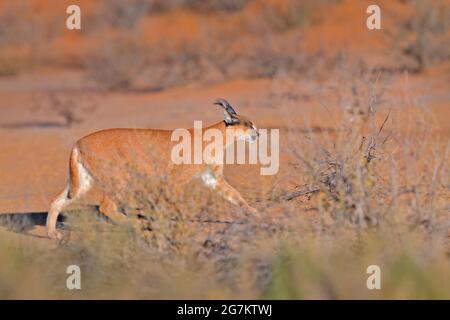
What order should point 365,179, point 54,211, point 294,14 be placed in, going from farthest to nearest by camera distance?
1. point 294,14
2. point 54,211
3. point 365,179

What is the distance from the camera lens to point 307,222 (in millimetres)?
7473

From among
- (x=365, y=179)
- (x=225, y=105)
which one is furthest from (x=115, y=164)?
(x=365, y=179)

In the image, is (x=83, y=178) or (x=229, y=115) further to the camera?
(x=229, y=115)

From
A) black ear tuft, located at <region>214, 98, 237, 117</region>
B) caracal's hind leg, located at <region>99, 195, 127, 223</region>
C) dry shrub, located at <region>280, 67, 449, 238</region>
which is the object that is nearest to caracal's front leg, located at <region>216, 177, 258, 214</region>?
dry shrub, located at <region>280, 67, 449, 238</region>

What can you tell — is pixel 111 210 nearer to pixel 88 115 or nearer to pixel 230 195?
pixel 230 195

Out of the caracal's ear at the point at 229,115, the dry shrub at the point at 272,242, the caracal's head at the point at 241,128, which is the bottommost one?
the dry shrub at the point at 272,242

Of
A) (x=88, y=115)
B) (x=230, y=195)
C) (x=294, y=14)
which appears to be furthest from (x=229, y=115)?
(x=294, y=14)

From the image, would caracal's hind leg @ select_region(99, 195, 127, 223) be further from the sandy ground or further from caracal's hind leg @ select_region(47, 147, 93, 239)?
the sandy ground

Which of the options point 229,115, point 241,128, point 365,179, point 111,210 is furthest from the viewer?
point 241,128

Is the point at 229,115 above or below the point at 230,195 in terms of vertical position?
above

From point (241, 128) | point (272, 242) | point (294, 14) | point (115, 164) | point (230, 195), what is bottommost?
point (272, 242)

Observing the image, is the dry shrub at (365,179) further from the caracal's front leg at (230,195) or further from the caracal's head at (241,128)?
the caracal's head at (241,128)

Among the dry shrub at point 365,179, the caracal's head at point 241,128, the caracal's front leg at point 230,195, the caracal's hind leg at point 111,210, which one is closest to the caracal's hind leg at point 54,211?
the caracal's hind leg at point 111,210

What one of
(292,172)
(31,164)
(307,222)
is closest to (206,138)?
(292,172)
